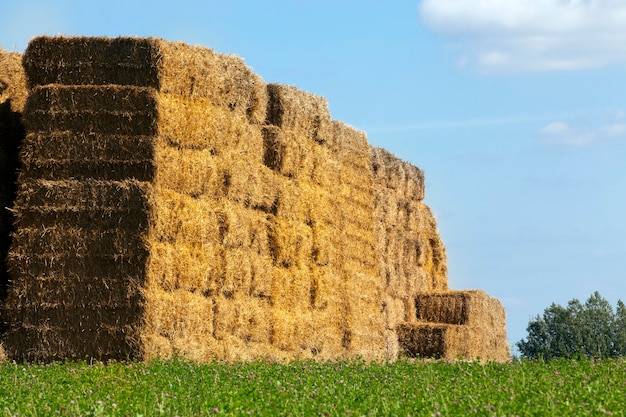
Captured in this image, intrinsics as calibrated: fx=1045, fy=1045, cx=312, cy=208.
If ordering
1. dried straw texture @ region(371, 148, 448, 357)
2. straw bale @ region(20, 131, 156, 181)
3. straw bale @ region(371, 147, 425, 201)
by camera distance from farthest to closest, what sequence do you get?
straw bale @ region(371, 147, 425, 201) → dried straw texture @ region(371, 148, 448, 357) → straw bale @ region(20, 131, 156, 181)

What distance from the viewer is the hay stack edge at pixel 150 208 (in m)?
17.8

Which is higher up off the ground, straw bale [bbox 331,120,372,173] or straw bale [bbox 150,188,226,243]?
straw bale [bbox 331,120,372,173]

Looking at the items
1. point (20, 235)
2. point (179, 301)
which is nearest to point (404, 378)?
point (179, 301)

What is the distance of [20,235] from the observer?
18406 millimetres

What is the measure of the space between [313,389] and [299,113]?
10.3 meters

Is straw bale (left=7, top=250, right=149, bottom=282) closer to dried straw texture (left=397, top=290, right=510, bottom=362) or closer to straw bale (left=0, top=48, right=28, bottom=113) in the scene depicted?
straw bale (left=0, top=48, right=28, bottom=113)

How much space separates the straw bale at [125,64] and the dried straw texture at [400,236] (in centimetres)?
1209

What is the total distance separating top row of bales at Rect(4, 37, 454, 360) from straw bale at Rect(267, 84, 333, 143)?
0.41 m

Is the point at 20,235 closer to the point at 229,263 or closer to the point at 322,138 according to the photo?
the point at 229,263

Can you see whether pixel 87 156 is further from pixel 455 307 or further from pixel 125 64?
pixel 455 307

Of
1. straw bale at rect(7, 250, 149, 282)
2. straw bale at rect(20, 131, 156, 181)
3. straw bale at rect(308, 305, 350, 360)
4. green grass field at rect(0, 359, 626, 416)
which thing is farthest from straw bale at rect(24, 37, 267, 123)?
straw bale at rect(308, 305, 350, 360)

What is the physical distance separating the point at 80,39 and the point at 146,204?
340 centimetres

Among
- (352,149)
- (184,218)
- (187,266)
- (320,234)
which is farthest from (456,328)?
(184,218)

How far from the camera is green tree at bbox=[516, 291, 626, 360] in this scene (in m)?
41.7
